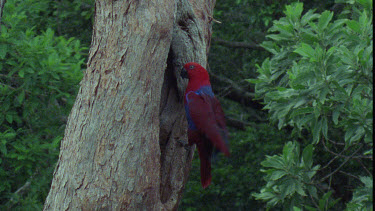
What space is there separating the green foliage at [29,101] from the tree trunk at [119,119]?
1652 mm

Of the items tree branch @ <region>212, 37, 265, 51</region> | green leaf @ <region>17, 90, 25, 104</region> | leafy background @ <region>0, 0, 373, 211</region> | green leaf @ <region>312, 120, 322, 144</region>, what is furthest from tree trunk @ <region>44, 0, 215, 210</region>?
tree branch @ <region>212, 37, 265, 51</region>

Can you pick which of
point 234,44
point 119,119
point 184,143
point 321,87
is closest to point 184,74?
point 184,143

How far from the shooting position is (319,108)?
12.5 ft

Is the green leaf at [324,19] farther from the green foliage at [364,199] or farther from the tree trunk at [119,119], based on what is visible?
the tree trunk at [119,119]

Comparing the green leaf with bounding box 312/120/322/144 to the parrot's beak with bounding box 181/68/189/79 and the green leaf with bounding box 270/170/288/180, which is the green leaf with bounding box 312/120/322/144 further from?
the parrot's beak with bounding box 181/68/189/79

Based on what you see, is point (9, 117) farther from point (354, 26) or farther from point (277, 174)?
point (354, 26)

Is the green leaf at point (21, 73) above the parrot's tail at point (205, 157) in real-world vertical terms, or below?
above

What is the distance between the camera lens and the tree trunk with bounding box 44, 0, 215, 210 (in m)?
2.75

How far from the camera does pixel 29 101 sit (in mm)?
4590

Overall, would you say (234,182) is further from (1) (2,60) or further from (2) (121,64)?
(2) (121,64)

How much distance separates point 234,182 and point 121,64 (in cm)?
424

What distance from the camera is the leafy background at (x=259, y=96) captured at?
381cm

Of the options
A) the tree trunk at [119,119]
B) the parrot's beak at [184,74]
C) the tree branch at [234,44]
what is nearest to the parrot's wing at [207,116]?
the parrot's beak at [184,74]

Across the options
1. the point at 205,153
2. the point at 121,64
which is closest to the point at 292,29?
the point at 205,153
